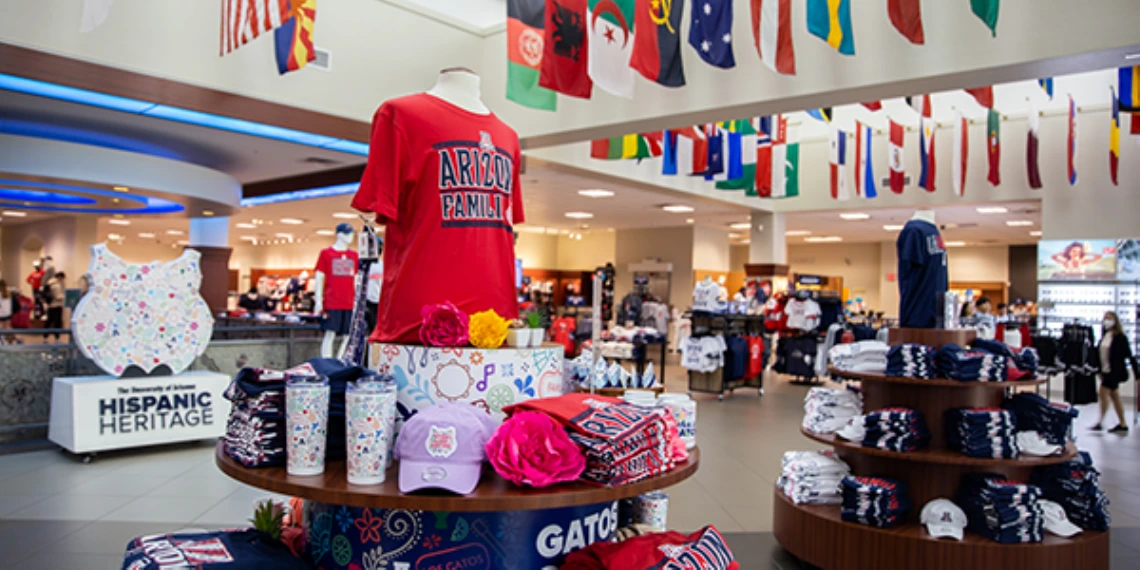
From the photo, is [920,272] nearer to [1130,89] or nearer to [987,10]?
[987,10]

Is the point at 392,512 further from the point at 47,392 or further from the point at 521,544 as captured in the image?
the point at 47,392

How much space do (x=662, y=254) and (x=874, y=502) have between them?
16926 mm

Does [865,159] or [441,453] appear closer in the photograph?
[441,453]

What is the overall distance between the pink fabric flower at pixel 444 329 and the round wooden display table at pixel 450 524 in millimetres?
393

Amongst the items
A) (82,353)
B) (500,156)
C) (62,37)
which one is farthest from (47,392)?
(500,156)

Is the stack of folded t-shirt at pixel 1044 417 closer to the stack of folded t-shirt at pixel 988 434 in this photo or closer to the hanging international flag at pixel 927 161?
the stack of folded t-shirt at pixel 988 434

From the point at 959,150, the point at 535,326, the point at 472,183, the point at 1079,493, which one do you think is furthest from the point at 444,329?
the point at 959,150

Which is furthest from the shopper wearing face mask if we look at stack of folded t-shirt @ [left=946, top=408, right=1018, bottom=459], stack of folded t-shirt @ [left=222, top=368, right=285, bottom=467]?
stack of folded t-shirt @ [left=222, top=368, right=285, bottom=467]

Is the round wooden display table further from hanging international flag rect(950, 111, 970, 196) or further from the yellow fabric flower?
hanging international flag rect(950, 111, 970, 196)

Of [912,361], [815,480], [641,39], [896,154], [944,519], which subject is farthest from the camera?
[896,154]

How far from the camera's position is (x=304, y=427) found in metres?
1.72

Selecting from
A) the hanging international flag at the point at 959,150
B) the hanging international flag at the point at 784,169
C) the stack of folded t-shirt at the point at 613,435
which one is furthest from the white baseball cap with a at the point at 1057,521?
the hanging international flag at the point at 959,150

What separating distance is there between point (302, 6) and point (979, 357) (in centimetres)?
535

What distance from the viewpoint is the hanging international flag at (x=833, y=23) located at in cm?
550
